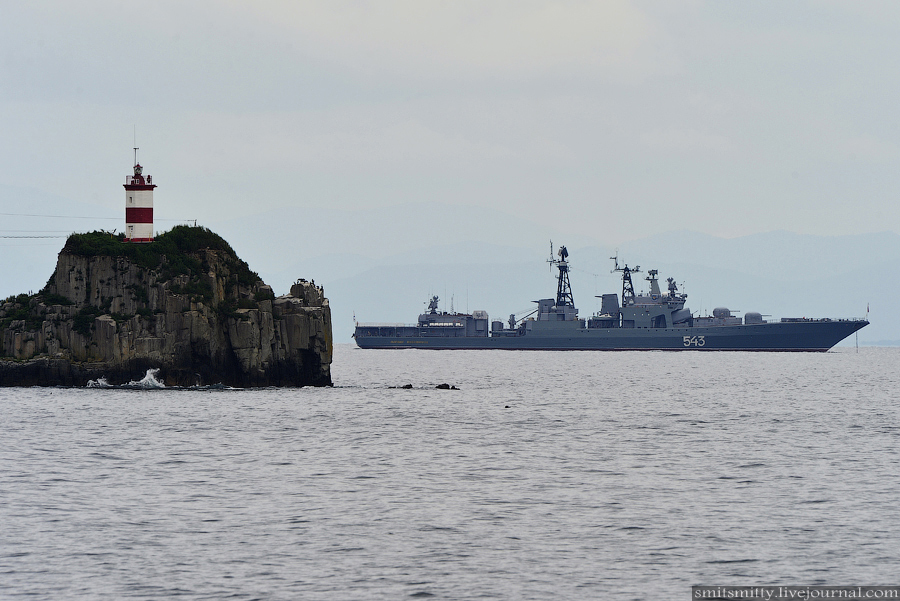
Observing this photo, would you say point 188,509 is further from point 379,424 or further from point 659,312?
point 659,312

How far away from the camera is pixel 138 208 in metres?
63.7

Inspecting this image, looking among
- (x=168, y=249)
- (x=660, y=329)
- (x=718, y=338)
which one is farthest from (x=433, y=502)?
(x=718, y=338)

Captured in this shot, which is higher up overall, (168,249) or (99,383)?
(168,249)

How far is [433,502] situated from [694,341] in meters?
132

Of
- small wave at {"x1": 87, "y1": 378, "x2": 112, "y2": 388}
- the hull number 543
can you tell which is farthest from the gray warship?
small wave at {"x1": 87, "y1": 378, "x2": 112, "y2": 388}

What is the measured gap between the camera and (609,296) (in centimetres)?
15838

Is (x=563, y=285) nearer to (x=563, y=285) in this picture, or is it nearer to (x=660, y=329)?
(x=563, y=285)

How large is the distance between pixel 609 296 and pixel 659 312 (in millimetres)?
12417

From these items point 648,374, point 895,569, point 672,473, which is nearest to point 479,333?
point 648,374

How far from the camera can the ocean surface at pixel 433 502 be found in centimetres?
1652

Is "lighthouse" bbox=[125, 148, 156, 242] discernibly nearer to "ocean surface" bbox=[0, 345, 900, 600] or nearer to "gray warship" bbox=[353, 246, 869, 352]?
"ocean surface" bbox=[0, 345, 900, 600]

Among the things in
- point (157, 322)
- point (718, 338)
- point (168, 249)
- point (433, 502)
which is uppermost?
point (168, 249)

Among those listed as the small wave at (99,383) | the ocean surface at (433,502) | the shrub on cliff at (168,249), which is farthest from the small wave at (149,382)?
the ocean surface at (433,502)

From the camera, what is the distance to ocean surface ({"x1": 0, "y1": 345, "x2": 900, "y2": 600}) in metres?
16.5
